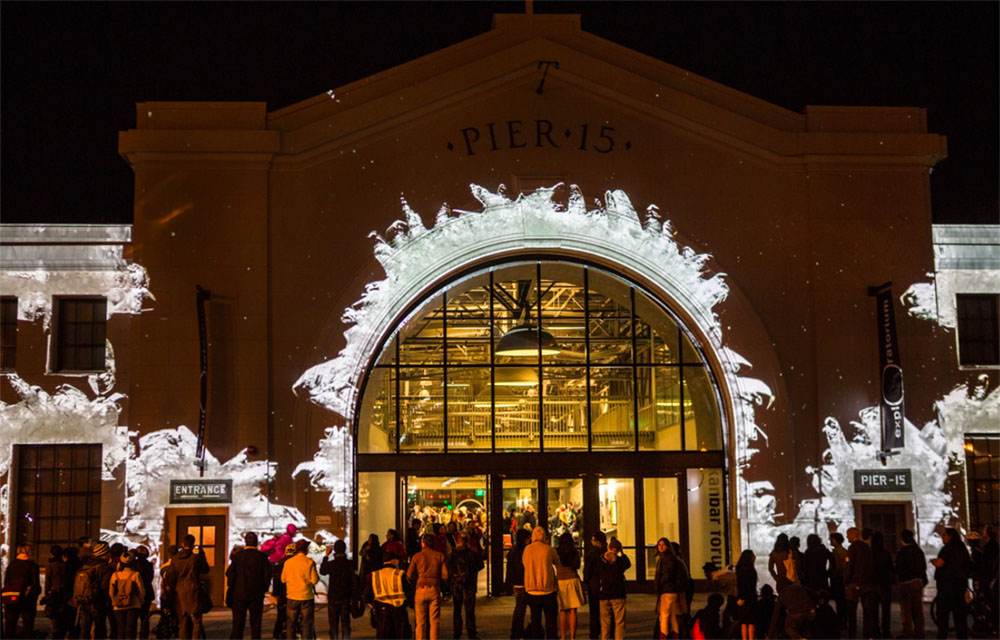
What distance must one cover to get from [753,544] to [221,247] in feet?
39.2

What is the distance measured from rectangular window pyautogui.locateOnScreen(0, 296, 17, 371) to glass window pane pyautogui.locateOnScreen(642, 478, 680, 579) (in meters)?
13.4

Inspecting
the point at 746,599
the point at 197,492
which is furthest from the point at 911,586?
the point at 197,492

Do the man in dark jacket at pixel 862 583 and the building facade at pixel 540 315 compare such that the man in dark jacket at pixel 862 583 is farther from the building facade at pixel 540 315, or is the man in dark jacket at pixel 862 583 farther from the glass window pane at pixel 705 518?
the glass window pane at pixel 705 518

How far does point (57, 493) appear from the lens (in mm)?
23094

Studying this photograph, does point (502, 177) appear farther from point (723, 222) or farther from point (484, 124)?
point (723, 222)

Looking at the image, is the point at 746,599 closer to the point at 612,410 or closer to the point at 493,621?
the point at 493,621

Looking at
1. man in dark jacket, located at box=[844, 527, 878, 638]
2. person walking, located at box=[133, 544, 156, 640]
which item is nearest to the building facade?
person walking, located at box=[133, 544, 156, 640]

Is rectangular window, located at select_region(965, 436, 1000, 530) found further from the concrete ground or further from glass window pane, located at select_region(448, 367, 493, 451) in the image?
glass window pane, located at select_region(448, 367, 493, 451)

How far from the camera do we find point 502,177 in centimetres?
2303

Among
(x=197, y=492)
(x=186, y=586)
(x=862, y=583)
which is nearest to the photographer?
(x=186, y=586)

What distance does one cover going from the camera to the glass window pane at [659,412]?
Answer: 78.1 feet

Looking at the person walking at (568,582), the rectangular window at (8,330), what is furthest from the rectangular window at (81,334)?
the person walking at (568,582)

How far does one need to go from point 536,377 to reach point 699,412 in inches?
138

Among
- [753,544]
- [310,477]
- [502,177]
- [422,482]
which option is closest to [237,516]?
[310,477]
